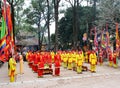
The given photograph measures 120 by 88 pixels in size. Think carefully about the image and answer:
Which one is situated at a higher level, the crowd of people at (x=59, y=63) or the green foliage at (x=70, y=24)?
the green foliage at (x=70, y=24)

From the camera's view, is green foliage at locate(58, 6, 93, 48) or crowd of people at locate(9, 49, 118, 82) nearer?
crowd of people at locate(9, 49, 118, 82)

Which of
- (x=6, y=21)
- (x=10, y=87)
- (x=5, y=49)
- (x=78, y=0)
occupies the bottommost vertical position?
(x=10, y=87)

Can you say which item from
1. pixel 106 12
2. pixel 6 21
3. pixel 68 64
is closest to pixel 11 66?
pixel 6 21

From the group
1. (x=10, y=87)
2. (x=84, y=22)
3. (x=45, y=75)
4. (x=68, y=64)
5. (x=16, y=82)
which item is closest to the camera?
(x=10, y=87)

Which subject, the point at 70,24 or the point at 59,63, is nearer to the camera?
the point at 59,63

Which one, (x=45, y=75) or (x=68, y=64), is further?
(x=68, y=64)

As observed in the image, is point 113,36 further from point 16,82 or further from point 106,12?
point 16,82

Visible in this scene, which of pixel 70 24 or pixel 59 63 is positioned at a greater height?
pixel 70 24

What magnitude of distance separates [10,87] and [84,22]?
153 feet

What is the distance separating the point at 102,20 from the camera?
4456 centimetres

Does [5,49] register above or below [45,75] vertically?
above

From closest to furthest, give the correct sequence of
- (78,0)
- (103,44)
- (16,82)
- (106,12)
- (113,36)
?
1. (16,82)
2. (103,44)
3. (106,12)
4. (113,36)
5. (78,0)

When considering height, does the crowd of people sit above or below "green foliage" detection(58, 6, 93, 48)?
below

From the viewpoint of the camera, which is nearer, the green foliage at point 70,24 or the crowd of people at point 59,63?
the crowd of people at point 59,63
